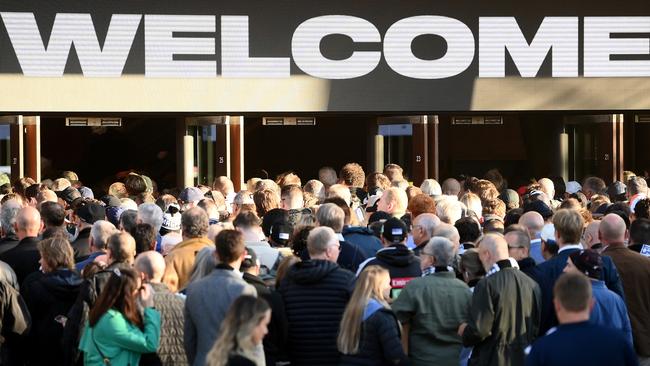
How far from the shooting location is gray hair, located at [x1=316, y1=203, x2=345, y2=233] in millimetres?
8930

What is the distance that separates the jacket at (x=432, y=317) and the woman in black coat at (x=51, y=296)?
7.51ft

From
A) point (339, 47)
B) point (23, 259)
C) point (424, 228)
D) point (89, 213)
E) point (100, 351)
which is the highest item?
point (339, 47)

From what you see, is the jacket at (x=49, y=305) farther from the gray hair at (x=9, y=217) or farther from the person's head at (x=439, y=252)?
the person's head at (x=439, y=252)

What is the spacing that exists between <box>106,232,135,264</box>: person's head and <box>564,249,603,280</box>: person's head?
2788mm

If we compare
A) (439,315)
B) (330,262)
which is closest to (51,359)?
(330,262)

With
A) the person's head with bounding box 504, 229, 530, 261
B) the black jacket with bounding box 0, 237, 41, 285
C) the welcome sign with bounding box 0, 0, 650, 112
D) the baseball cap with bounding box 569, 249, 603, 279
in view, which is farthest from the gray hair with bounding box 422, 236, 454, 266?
the welcome sign with bounding box 0, 0, 650, 112

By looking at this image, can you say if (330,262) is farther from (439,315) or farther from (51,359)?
(51,359)

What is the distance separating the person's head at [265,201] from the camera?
11039 millimetres

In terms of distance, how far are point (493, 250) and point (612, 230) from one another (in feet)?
4.70

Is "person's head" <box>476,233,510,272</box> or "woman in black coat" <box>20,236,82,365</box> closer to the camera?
"person's head" <box>476,233,510,272</box>

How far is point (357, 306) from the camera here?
680 centimetres

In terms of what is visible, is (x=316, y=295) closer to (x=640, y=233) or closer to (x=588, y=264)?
(x=588, y=264)

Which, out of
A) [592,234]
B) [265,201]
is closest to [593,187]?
[265,201]

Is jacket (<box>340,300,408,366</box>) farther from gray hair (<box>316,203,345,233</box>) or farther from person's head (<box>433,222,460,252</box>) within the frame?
gray hair (<box>316,203,345,233</box>)
